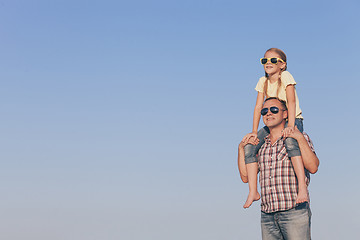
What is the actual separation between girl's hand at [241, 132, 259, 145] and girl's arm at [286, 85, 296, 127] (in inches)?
36.6

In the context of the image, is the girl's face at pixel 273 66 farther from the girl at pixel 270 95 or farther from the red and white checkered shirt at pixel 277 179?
the red and white checkered shirt at pixel 277 179

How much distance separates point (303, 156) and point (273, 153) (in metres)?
0.71

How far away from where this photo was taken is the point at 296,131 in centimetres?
1004

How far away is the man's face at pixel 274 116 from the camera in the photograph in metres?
10.6

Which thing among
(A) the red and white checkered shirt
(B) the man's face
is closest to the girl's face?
(B) the man's face

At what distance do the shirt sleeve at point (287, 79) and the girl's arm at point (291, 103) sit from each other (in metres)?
0.08

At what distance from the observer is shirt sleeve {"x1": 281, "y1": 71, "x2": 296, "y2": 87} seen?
34.3 feet

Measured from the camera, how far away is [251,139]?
35.4 feet

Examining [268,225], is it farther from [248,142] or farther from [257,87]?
[257,87]

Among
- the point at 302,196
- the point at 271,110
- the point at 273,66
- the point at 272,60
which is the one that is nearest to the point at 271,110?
the point at 271,110

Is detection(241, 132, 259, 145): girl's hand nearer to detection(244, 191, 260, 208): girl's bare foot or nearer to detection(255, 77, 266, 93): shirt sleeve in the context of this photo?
detection(255, 77, 266, 93): shirt sleeve

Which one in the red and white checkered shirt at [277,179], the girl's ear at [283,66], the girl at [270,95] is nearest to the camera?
the red and white checkered shirt at [277,179]

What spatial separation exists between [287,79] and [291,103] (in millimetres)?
568

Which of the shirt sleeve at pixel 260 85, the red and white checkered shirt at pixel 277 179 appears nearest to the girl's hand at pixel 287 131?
the red and white checkered shirt at pixel 277 179
